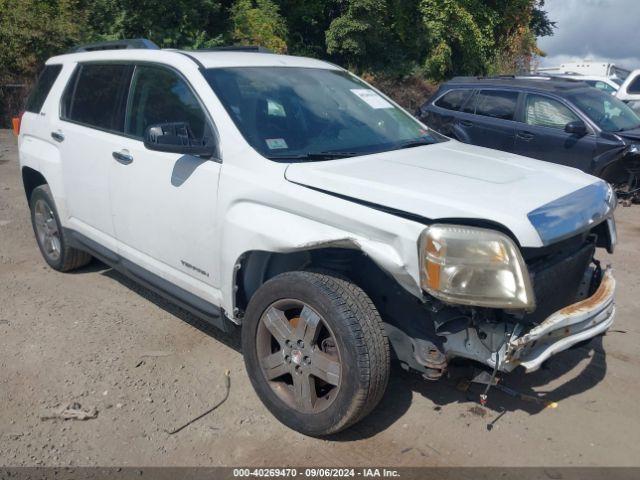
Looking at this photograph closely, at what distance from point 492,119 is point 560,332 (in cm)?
644

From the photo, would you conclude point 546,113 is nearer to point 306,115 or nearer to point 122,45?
point 306,115

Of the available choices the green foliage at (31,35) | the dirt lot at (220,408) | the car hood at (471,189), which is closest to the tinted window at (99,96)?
the dirt lot at (220,408)

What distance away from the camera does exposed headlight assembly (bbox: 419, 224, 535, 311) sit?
8.55 ft

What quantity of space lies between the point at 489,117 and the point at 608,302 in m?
6.18

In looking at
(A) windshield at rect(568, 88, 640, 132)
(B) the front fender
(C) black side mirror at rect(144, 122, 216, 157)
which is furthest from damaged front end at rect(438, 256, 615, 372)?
(A) windshield at rect(568, 88, 640, 132)

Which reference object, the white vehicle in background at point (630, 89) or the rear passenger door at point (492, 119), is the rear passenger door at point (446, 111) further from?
the white vehicle in background at point (630, 89)

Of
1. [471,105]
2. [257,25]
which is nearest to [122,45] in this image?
[471,105]

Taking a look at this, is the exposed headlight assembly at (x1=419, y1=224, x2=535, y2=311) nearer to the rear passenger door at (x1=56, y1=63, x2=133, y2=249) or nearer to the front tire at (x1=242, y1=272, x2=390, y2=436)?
the front tire at (x1=242, y1=272, x2=390, y2=436)

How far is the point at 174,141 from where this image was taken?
347 cm

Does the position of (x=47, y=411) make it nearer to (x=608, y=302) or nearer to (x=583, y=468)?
(x=583, y=468)

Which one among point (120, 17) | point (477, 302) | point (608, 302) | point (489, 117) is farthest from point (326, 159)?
point (120, 17)

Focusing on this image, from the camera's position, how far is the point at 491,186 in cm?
296

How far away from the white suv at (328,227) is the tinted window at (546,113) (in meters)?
4.67

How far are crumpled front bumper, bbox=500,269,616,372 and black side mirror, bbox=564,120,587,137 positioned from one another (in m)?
5.39
